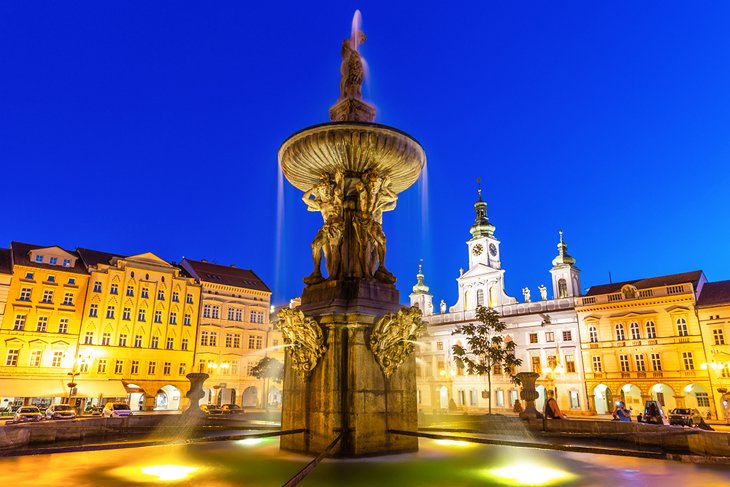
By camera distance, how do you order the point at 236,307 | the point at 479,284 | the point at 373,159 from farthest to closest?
the point at 479,284 → the point at 236,307 → the point at 373,159

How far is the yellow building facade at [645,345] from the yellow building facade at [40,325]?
43.8 m

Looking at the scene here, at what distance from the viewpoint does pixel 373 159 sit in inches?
410

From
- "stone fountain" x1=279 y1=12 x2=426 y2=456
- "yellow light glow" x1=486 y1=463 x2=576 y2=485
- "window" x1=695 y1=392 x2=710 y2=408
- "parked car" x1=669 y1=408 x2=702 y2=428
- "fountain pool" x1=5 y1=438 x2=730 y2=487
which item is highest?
"stone fountain" x1=279 y1=12 x2=426 y2=456

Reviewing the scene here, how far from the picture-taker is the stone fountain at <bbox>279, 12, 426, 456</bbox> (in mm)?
8555

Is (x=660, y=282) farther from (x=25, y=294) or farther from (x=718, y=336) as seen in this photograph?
(x=25, y=294)

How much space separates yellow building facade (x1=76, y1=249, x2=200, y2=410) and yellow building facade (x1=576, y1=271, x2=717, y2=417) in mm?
37130

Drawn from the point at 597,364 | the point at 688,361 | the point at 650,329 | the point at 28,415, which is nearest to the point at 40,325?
the point at 28,415

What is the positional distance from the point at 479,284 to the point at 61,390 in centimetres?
4143

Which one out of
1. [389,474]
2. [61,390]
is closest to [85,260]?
[61,390]

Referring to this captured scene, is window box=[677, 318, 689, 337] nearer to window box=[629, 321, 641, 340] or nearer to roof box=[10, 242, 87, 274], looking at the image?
window box=[629, 321, 641, 340]

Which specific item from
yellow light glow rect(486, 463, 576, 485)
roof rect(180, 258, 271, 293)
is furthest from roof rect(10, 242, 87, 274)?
yellow light glow rect(486, 463, 576, 485)

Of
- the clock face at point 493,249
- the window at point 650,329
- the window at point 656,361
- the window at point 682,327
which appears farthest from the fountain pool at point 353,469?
the clock face at point 493,249

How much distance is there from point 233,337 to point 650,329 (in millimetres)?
37996

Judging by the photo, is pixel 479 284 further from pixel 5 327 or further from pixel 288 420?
pixel 288 420
